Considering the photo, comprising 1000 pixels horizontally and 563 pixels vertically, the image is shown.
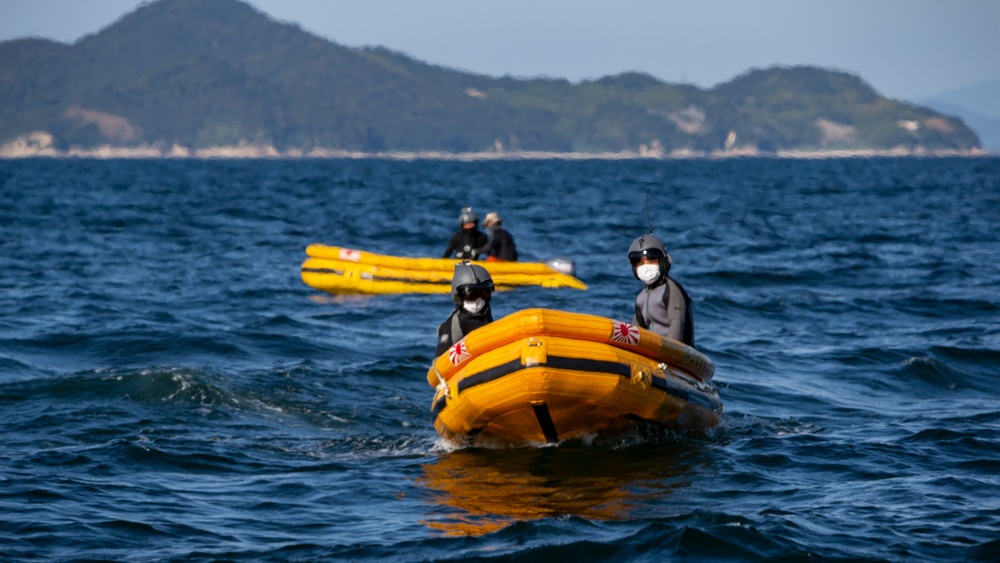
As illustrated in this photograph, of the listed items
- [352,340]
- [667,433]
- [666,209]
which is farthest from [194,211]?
[667,433]

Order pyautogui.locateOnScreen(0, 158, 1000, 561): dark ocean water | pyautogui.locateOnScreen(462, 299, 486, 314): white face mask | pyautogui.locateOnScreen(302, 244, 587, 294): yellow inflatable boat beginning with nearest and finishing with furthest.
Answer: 1. pyautogui.locateOnScreen(0, 158, 1000, 561): dark ocean water
2. pyautogui.locateOnScreen(462, 299, 486, 314): white face mask
3. pyautogui.locateOnScreen(302, 244, 587, 294): yellow inflatable boat

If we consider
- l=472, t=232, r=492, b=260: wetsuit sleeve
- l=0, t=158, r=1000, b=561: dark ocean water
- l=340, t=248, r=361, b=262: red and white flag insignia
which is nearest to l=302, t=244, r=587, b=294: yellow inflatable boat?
l=340, t=248, r=361, b=262: red and white flag insignia

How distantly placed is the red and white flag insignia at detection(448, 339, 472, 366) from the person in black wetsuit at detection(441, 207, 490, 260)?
1083 cm

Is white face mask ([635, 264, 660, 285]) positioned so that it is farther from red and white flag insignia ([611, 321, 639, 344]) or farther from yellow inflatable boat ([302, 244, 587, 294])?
yellow inflatable boat ([302, 244, 587, 294])

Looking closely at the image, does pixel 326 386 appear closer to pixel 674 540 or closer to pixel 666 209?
pixel 674 540

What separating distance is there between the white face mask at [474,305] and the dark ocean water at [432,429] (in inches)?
47.2

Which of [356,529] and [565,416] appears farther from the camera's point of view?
[565,416]

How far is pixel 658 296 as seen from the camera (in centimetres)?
1108

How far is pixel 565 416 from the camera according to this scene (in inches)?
394

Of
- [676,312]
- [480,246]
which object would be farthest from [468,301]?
[480,246]

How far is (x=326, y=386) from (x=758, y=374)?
202 inches

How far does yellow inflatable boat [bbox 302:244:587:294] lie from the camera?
22078mm

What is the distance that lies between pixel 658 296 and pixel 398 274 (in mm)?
11720

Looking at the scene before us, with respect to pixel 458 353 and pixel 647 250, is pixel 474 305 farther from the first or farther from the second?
pixel 647 250
